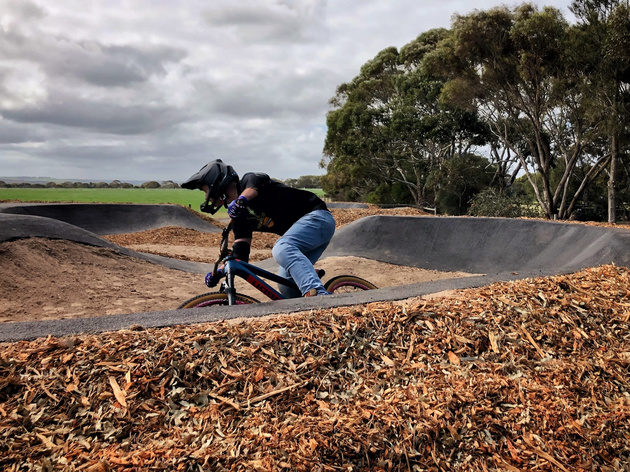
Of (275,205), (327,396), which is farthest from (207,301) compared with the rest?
(327,396)

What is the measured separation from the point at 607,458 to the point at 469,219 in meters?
9.62

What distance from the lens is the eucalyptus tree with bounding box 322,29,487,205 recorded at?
30812mm

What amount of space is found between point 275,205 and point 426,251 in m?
7.65

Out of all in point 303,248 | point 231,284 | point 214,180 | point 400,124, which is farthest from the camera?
point 400,124

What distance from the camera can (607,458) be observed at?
7.62 ft

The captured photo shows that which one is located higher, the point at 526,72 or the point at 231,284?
the point at 526,72

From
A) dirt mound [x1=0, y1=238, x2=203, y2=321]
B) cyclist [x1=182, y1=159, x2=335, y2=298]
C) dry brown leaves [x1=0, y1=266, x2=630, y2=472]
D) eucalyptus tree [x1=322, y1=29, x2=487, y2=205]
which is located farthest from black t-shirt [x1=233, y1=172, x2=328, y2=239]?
eucalyptus tree [x1=322, y1=29, x2=487, y2=205]

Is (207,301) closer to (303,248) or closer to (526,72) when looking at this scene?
(303,248)

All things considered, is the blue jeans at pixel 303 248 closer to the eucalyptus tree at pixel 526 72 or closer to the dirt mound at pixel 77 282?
the dirt mound at pixel 77 282

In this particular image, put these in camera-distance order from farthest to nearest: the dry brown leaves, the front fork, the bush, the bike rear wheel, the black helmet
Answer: the bush, the bike rear wheel, the black helmet, the front fork, the dry brown leaves

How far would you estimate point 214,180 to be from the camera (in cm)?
444

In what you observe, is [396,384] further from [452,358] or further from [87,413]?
[87,413]

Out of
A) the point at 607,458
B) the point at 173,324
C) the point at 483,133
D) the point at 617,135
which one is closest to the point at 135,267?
the point at 173,324

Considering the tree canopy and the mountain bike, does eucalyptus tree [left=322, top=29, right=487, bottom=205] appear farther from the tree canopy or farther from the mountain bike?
the mountain bike
